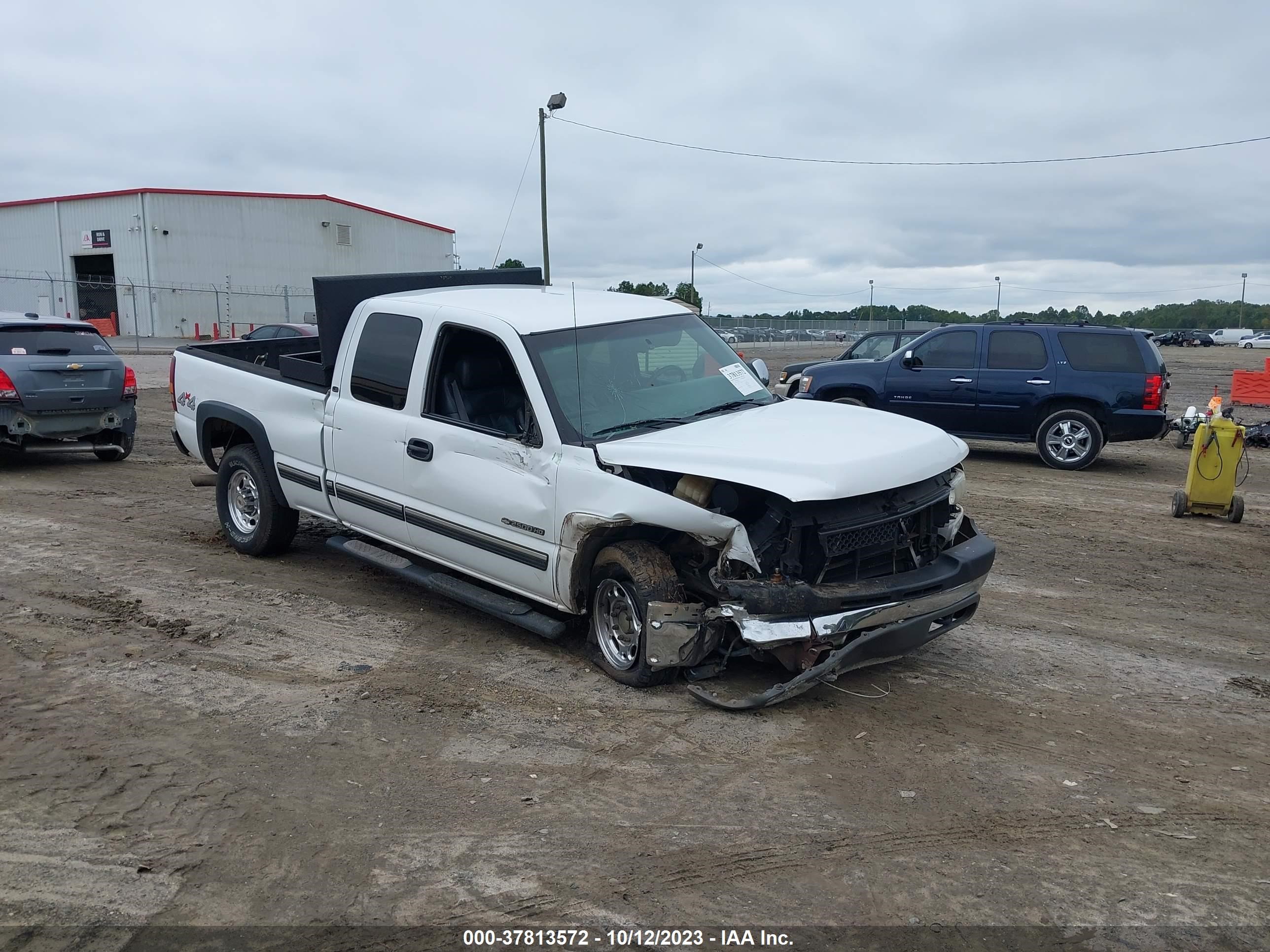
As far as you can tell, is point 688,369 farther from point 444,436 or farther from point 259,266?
point 259,266

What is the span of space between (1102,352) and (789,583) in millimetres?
9945

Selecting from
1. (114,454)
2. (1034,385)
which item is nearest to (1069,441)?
(1034,385)

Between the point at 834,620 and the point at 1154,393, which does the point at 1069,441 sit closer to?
the point at 1154,393

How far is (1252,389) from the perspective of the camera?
19.7m

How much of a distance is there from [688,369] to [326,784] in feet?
10.5

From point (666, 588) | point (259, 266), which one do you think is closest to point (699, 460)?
point (666, 588)

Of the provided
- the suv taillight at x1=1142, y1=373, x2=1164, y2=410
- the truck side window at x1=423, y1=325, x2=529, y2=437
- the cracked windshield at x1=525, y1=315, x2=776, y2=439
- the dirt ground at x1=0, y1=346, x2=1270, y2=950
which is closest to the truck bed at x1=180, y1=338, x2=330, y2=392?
the truck side window at x1=423, y1=325, x2=529, y2=437

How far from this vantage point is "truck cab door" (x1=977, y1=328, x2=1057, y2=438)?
13117 millimetres

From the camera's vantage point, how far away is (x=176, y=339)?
4609 cm

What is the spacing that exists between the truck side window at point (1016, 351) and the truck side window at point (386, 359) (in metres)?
9.38

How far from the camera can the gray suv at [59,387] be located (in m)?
11.1

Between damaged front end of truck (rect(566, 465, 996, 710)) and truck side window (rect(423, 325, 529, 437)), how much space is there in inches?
45.0

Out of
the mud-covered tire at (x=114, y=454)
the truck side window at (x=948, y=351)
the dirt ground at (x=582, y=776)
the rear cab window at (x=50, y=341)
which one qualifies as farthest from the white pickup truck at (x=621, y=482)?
the truck side window at (x=948, y=351)

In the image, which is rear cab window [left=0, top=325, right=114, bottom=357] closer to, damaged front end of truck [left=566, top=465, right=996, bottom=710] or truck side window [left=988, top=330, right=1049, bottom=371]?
damaged front end of truck [left=566, top=465, right=996, bottom=710]
